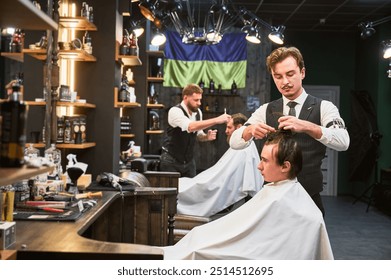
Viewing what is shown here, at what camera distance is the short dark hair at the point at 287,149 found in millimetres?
2264

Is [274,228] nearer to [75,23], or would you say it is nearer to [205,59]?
[75,23]

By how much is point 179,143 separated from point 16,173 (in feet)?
12.8

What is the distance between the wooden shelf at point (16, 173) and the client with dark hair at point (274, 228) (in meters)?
0.76

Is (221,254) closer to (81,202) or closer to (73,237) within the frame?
(73,237)

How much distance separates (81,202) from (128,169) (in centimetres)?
260

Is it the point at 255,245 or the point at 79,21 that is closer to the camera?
the point at 255,245

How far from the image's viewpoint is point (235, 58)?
8.78 m

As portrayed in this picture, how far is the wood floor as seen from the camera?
16.1 ft

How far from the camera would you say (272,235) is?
2.19 meters

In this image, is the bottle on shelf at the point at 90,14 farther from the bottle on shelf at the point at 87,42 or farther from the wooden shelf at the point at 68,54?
the wooden shelf at the point at 68,54

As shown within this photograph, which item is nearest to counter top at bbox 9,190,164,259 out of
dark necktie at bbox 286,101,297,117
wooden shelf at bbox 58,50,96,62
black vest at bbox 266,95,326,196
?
black vest at bbox 266,95,326,196

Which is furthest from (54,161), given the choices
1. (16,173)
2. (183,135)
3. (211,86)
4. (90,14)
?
(211,86)

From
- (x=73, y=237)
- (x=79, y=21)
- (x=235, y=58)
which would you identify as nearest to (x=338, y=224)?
(x=235, y=58)

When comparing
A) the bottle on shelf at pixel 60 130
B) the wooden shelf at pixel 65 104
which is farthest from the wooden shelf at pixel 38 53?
the bottle on shelf at pixel 60 130
